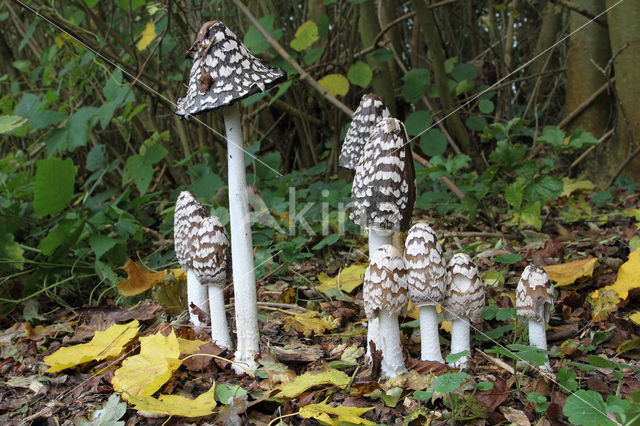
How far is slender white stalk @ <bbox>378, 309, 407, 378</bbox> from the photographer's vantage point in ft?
7.98

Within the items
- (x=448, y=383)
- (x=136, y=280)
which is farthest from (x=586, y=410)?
(x=136, y=280)

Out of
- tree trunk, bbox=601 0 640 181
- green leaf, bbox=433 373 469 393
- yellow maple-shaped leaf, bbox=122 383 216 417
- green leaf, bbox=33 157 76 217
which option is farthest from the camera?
tree trunk, bbox=601 0 640 181

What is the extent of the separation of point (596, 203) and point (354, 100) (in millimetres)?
2858

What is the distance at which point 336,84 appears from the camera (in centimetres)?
467

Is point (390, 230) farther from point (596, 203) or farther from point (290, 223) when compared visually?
point (596, 203)

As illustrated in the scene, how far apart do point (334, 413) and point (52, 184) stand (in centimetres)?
268

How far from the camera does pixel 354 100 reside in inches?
241

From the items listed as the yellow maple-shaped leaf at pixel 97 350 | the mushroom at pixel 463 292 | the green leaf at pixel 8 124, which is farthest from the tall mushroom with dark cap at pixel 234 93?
the green leaf at pixel 8 124

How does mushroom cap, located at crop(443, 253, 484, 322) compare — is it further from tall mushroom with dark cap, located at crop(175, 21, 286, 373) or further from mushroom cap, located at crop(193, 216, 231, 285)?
Answer: mushroom cap, located at crop(193, 216, 231, 285)

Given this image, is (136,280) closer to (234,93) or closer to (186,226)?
(186,226)

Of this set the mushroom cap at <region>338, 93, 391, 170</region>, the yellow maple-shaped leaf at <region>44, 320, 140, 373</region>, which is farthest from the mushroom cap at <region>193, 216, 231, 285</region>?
the mushroom cap at <region>338, 93, 391, 170</region>

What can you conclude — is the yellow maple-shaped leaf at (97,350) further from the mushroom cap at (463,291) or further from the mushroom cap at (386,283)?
the mushroom cap at (463,291)

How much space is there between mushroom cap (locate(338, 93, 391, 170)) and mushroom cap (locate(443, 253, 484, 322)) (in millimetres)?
876

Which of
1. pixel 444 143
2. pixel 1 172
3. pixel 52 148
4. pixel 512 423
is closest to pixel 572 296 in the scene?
pixel 512 423
